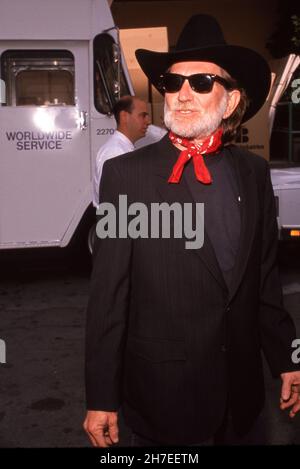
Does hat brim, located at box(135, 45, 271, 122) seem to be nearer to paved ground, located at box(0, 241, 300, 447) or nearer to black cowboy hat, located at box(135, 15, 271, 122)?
black cowboy hat, located at box(135, 15, 271, 122)

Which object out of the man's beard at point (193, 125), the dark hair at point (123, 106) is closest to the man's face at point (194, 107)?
the man's beard at point (193, 125)

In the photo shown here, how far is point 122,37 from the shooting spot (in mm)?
10164

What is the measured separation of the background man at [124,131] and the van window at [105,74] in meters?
0.59

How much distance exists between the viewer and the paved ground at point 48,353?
4.13 metres

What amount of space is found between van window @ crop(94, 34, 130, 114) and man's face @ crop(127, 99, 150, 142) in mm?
775

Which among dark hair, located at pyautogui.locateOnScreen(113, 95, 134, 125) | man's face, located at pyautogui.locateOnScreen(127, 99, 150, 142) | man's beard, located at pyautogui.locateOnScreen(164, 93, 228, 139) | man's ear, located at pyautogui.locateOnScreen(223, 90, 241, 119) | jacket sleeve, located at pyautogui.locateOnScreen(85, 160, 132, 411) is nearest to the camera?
jacket sleeve, located at pyautogui.locateOnScreen(85, 160, 132, 411)

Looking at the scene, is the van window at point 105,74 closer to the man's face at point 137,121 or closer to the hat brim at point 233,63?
the man's face at point 137,121

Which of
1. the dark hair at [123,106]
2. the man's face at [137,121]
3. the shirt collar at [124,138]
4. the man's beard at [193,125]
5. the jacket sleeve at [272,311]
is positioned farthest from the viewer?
the dark hair at [123,106]

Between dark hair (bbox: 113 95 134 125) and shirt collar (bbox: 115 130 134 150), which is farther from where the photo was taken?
dark hair (bbox: 113 95 134 125)

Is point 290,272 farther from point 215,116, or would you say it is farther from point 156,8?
point 156,8

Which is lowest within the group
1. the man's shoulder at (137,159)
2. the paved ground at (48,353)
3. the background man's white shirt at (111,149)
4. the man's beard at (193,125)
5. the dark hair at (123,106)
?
the paved ground at (48,353)

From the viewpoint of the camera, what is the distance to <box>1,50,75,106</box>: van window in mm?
7582

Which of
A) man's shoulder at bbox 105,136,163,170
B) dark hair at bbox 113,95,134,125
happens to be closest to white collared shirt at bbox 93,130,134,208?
dark hair at bbox 113,95,134,125

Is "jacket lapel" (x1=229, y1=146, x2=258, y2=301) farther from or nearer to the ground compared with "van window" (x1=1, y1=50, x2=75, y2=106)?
nearer to the ground
